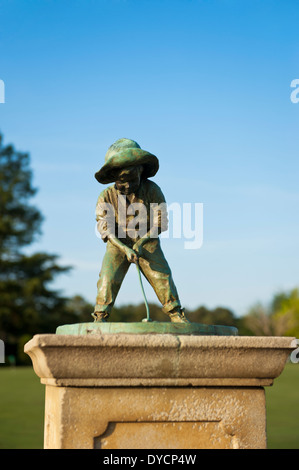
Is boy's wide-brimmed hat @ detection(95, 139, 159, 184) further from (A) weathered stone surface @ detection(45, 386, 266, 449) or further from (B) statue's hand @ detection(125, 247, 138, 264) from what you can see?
(A) weathered stone surface @ detection(45, 386, 266, 449)

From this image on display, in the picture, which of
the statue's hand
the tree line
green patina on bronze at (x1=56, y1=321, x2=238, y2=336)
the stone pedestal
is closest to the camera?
the stone pedestal

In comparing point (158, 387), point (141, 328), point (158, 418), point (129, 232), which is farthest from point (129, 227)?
point (158, 418)

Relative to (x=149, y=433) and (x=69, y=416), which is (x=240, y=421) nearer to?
(x=149, y=433)

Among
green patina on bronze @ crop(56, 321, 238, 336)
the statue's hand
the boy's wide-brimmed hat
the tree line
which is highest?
the tree line

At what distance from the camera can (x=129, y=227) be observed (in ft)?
12.3

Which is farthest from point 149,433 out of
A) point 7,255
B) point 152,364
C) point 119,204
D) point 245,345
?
point 7,255

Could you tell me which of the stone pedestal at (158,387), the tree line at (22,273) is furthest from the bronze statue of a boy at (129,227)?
the tree line at (22,273)

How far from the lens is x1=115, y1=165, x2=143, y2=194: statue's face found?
356 centimetres

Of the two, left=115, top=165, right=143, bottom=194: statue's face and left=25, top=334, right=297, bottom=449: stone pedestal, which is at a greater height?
left=115, top=165, right=143, bottom=194: statue's face

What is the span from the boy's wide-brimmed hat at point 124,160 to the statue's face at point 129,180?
0.04 metres

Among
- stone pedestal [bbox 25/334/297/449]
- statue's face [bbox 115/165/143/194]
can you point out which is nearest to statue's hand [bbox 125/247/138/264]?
statue's face [bbox 115/165/143/194]

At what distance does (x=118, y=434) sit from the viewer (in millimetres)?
2941
